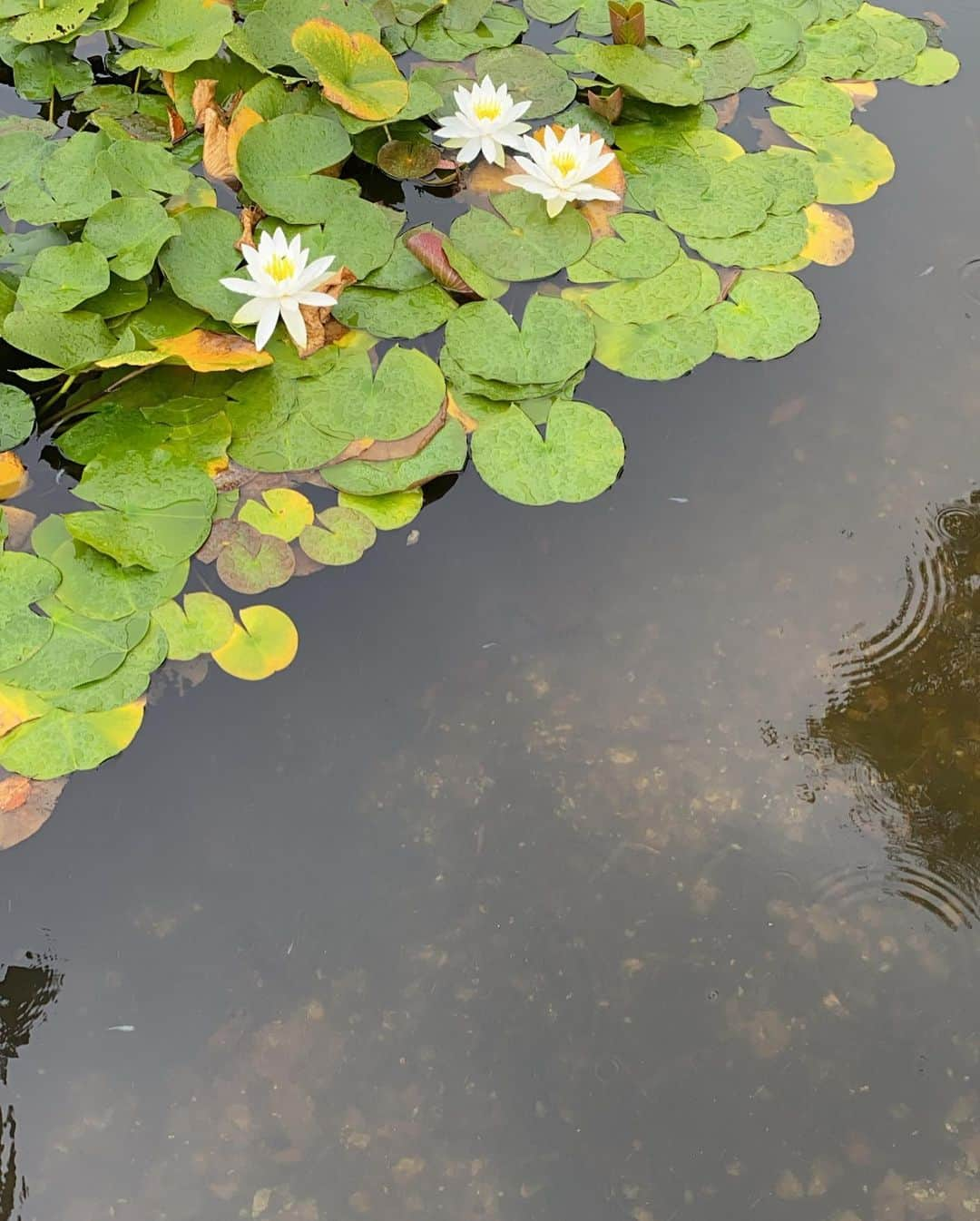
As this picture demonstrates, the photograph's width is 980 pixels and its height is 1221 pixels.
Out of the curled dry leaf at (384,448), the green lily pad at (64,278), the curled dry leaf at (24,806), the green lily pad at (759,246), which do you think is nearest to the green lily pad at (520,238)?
the green lily pad at (759,246)

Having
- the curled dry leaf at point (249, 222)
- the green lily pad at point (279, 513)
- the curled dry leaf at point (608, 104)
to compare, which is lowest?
the green lily pad at point (279, 513)

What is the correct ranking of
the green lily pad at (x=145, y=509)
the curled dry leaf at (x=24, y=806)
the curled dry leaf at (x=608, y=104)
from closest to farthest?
the curled dry leaf at (x=24, y=806)
the green lily pad at (x=145, y=509)
the curled dry leaf at (x=608, y=104)

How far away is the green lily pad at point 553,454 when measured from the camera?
2488mm

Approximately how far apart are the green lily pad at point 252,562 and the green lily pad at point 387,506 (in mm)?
204

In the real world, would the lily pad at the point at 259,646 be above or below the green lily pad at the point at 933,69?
below

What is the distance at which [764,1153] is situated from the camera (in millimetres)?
1817

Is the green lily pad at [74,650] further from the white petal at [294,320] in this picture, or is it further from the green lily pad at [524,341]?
the green lily pad at [524,341]

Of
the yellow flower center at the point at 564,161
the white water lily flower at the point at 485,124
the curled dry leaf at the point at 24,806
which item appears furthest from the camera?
the white water lily flower at the point at 485,124

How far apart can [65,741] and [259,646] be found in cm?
47

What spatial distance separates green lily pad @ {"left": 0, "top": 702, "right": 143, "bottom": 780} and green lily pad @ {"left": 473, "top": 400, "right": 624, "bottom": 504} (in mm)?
1064

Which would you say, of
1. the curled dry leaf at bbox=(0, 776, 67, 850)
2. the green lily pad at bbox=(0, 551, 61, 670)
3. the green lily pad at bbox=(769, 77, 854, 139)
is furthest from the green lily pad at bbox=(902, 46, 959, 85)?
the curled dry leaf at bbox=(0, 776, 67, 850)

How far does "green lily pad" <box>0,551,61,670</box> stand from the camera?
2225mm

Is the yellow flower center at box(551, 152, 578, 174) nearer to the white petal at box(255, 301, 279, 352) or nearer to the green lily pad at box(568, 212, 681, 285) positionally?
the green lily pad at box(568, 212, 681, 285)

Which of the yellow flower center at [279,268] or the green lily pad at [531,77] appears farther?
the green lily pad at [531,77]
